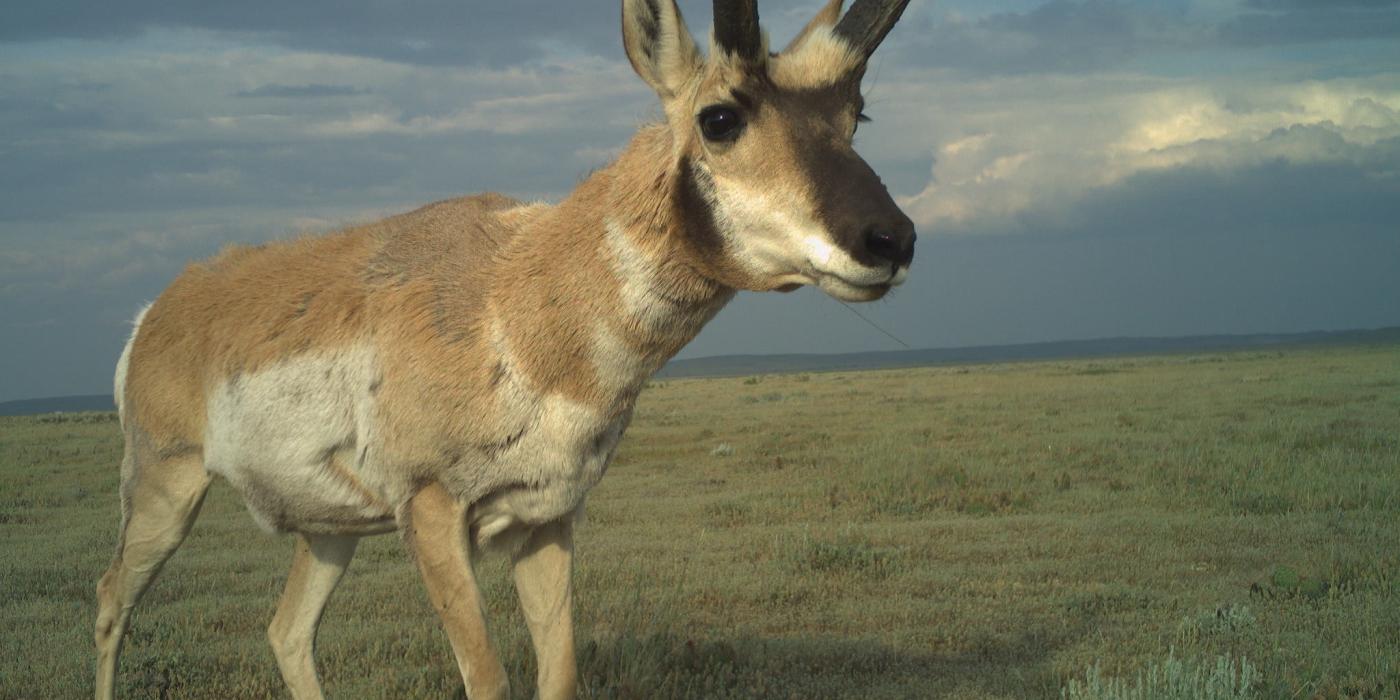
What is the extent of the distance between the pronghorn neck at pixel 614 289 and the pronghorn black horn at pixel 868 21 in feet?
2.77

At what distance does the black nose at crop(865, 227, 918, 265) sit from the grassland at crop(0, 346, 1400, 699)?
3567mm

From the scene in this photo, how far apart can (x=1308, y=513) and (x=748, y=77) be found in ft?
38.1

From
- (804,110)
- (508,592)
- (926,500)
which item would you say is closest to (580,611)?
(508,592)

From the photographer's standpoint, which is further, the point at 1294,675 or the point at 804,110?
the point at 1294,675

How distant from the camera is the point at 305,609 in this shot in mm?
6461

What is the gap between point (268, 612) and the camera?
9.77 metres

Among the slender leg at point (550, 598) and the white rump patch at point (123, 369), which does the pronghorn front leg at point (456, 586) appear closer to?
the slender leg at point (550, 598)

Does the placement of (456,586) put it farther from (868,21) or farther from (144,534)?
(868,21)

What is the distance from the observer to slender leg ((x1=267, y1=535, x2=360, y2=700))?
641cm

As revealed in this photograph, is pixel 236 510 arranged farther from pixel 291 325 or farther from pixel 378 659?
pixel 291 325

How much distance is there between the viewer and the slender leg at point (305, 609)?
641 cm

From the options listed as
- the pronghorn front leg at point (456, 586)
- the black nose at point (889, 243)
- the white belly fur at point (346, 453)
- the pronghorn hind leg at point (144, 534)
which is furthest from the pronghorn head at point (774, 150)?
the pronghorn hind leg at point (144, 534)

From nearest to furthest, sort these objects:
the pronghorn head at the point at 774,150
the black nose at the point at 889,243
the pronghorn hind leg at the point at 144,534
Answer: the black nose at the point at 889,243 < the pronghorn head at the point at 774,150 < the pronghorn hind leg at the point at 144,534

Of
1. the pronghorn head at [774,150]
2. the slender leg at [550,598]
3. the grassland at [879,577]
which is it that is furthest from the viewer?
the grassland at [879,577]
